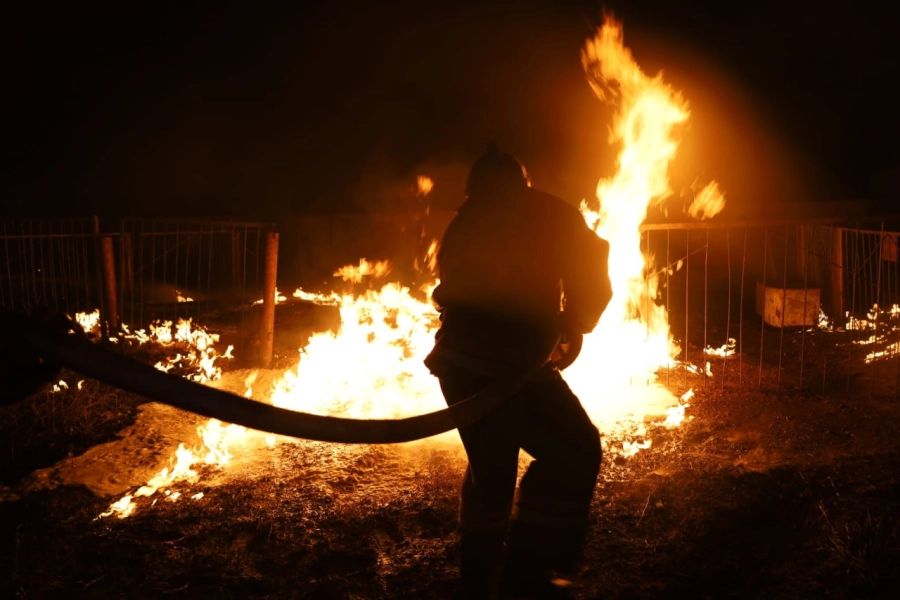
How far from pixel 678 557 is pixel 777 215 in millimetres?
14168

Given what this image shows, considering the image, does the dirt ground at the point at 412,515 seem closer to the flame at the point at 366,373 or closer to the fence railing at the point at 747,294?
the flame at the point at 366,373

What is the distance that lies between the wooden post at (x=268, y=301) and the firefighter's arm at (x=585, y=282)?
5620 mm

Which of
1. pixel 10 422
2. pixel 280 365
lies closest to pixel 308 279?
pixel 280 365

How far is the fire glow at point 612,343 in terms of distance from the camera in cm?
598

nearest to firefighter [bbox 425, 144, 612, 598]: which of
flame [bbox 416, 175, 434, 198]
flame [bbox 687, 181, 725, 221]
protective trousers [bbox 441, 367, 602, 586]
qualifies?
protective trousers [bbox 441, 367, 602, 586]

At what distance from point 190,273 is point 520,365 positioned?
17429mm

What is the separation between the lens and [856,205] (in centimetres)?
1511

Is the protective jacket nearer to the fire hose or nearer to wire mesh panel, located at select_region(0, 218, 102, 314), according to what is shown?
the fire hose

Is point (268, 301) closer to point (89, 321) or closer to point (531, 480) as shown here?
point (89, 321)

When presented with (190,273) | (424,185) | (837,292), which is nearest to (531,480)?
(837,292)

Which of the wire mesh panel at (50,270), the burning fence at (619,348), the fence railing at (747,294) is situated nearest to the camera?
the burning fence at (619,348)

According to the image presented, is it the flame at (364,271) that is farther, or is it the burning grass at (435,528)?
the flame at (364,271)

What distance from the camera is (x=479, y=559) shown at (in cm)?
268

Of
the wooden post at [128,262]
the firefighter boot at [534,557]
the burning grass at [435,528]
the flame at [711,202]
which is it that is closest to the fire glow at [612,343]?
the burning grass at [435,528]
